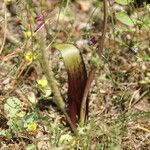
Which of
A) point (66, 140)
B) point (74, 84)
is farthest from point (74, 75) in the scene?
point (66, 140)

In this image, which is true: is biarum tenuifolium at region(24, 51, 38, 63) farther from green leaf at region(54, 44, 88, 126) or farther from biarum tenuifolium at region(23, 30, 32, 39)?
green leaf at region(54, 44, 88, 126)

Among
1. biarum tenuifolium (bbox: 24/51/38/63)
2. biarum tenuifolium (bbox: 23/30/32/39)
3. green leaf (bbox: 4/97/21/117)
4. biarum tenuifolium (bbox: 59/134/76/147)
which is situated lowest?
biarum tenuifolium (bbox: 59/134/76/147)

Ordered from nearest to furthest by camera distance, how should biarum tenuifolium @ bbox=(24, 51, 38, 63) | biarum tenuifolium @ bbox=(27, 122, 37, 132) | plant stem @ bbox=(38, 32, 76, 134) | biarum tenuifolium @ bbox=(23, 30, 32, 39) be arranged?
plant stem @ bbox=(38, 32, 76, 134)
biarum tenuifolium @ bbox=(27, 122, 37, 132)
biarum tenuifolium @ bbox=(24, 51, 38, 63)
biarum tenuifolium @ bbox=(23, 30, 32, 39)

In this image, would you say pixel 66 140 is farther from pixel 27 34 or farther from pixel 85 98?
pixel 27 34

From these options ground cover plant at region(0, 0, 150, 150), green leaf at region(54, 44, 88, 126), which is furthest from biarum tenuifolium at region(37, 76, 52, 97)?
green leaf at region(54, 44, 88, 126)

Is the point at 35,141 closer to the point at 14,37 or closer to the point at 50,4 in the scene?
the point at 14,37
